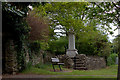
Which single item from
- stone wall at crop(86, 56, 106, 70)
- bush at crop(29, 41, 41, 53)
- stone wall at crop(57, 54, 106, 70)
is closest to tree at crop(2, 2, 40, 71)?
bush at crop(29, 41, 41, 53)

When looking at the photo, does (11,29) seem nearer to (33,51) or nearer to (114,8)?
(33,51)

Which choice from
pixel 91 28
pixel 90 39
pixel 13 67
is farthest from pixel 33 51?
pixel 90 39

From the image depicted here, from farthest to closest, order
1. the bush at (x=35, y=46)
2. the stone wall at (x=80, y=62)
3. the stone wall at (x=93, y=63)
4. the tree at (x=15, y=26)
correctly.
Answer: the stone wall at (x=93, y=63) → the stone wall at (x=80, y=62) → the bush at (x=35, y=46) → the tree at (x=15, y=26)

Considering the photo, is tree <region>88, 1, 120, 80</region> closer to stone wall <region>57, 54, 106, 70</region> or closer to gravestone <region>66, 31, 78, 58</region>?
stone wall <region>57, 54, 106, 70</region>

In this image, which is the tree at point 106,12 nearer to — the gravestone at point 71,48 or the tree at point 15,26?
the tree at point 15,26

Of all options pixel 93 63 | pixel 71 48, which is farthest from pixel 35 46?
pixel 93 63

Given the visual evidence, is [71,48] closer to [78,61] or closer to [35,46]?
[78,61]

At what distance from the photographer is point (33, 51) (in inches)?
488

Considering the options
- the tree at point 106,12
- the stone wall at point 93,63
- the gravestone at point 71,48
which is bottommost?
the stone wall at point 93,63

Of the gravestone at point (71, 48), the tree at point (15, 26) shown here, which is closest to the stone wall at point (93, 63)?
the gravestone at point (71, 48)

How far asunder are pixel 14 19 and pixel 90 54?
565 inches

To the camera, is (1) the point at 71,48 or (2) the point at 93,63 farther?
(2) the point at 93,63

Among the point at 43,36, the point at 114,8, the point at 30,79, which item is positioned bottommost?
the point at 30,79

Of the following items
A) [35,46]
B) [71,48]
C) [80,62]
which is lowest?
[80,62]
